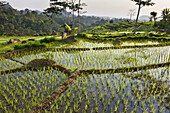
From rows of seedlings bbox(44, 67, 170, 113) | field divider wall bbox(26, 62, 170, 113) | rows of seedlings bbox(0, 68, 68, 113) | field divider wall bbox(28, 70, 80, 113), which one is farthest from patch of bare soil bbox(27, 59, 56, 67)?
rows of seedlings bbox(44, 67, 170, 113)

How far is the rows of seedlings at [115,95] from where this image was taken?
12.3 feet

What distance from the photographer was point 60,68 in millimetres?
6984

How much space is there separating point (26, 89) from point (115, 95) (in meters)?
3.82

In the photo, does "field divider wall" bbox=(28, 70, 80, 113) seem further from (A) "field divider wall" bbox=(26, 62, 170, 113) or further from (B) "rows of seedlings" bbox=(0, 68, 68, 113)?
(B) "rows of seedlings" bbox=(0, 68, 68, 113)

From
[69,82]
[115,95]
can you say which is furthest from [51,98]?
[115,95]

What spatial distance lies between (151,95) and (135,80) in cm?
120

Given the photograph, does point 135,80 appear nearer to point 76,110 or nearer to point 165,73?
point 165,73

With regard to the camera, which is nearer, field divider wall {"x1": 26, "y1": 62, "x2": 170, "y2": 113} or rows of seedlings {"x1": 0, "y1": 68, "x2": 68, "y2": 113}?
field divider wall {"x1": 26, "y1": 62, "x2": 170, "y2": 113}

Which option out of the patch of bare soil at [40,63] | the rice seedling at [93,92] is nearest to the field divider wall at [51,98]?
the rice seedling at [93,92]

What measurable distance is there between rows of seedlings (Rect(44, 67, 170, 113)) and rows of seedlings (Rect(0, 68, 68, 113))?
79cm

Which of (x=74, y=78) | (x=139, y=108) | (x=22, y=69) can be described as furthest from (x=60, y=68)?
(x=139, y=108)

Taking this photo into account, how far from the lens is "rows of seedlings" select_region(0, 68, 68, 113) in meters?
3.94

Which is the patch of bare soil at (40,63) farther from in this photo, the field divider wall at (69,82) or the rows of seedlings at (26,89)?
the field divider wall at (69,82)

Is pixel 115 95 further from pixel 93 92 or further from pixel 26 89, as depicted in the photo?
pixel 26 89
